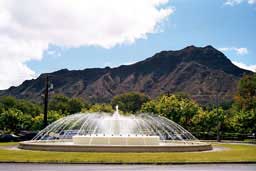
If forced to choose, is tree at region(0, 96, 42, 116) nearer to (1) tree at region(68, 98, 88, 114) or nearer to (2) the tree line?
(1) tree at region(68, 98, 88, 114)

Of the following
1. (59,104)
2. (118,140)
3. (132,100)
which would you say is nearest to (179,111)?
(118,140)

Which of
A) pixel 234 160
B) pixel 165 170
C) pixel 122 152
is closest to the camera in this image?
pixel 165 170

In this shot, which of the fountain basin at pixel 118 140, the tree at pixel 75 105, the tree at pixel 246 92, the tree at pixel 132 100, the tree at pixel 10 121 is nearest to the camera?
the fountain basin at pixel 118 140

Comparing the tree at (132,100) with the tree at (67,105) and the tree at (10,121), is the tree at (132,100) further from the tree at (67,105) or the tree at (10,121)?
the tree at (10,121)

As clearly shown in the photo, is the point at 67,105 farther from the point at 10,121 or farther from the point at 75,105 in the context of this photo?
the point at 10,121

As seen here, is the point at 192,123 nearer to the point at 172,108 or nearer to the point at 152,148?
the point at 172,108

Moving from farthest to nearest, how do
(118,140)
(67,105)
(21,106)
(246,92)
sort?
1. (67,105)
2. (21,106)
3. (246,92)
4. (118,140)

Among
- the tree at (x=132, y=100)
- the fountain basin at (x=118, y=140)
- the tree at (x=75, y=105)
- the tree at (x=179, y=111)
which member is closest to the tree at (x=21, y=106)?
the tree at (x=75, y=105)

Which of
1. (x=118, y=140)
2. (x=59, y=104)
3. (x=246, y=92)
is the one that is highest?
(x=59, y=104)

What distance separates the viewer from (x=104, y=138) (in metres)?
32.3

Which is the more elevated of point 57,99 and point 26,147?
point 57,99

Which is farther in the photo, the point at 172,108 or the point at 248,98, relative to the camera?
the point at 248,98

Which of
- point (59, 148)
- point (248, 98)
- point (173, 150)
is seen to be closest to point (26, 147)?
point (59, 148)

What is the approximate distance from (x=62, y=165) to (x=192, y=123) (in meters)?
57.4
